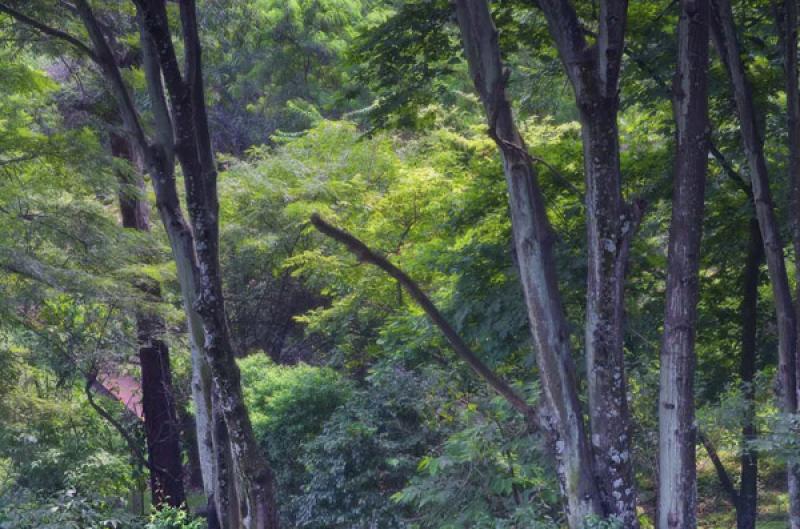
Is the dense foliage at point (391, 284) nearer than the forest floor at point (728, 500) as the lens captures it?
Yes

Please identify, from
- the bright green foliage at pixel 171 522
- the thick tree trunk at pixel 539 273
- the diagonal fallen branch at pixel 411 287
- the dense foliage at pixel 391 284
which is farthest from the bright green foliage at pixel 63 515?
the thick tree trunk at pixel 539 273

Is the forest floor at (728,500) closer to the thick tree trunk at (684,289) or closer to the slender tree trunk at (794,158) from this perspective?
the slender tree trunk at (794,158)

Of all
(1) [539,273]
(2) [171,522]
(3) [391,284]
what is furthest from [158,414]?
(1) [539,273]

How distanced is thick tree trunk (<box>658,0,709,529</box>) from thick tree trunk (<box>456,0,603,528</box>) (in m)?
0.52

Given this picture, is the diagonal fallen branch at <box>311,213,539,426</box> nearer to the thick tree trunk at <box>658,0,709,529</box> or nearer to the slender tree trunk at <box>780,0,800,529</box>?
the thick tree trunk at <box>658,0,709,529</box>

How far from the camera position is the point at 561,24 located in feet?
19.4

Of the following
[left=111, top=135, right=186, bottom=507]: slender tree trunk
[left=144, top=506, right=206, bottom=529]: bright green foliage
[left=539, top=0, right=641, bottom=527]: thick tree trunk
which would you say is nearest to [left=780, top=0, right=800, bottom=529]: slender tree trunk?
[left=539, top=0, right=641, bottom=527]: thick tree trunk

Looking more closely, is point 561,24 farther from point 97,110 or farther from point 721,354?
point 97,110

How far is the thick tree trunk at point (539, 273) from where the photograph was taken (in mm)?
5715

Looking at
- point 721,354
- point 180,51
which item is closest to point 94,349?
point 180,51

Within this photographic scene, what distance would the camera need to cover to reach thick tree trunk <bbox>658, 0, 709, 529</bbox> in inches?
220

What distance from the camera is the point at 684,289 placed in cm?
565

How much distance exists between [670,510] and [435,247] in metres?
5.62

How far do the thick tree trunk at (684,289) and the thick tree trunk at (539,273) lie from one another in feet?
1.72
